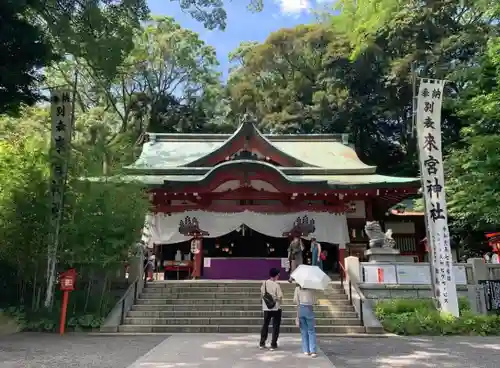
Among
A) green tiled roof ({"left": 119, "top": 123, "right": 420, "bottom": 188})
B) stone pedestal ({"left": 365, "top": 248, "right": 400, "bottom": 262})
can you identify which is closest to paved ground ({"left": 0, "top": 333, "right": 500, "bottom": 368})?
stone pedestal ({"left": 365, "top": 248, "right": 400, "bottom": 262})

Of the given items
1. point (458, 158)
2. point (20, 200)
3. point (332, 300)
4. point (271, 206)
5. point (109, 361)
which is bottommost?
point (109, 361)

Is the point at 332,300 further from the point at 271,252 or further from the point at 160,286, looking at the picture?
the point at 271,252

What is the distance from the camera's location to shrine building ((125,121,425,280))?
1456 cm

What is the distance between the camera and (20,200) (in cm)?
936

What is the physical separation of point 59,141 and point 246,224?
696 centimetres

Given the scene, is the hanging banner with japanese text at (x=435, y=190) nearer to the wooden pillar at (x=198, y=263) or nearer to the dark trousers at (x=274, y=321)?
the dark trousers at (x=274, y=321)

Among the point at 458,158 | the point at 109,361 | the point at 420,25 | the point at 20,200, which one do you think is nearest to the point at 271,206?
the point at 458,158

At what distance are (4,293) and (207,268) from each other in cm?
621

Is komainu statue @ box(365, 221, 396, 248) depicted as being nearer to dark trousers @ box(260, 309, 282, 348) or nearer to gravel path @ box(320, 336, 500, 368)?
gravel path @ box(320, 336, 500, 368)

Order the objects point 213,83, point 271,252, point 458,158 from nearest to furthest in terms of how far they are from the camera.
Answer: point 458,158
point 271,252
point 213,83

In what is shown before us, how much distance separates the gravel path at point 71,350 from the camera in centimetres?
622

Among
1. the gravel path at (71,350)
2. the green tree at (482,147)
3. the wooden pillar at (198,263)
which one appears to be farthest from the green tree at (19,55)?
the green tree at (482,147)

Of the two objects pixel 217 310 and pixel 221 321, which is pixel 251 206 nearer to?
pixel 217 310

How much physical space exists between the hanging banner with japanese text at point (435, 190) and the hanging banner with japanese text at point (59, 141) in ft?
28.0
